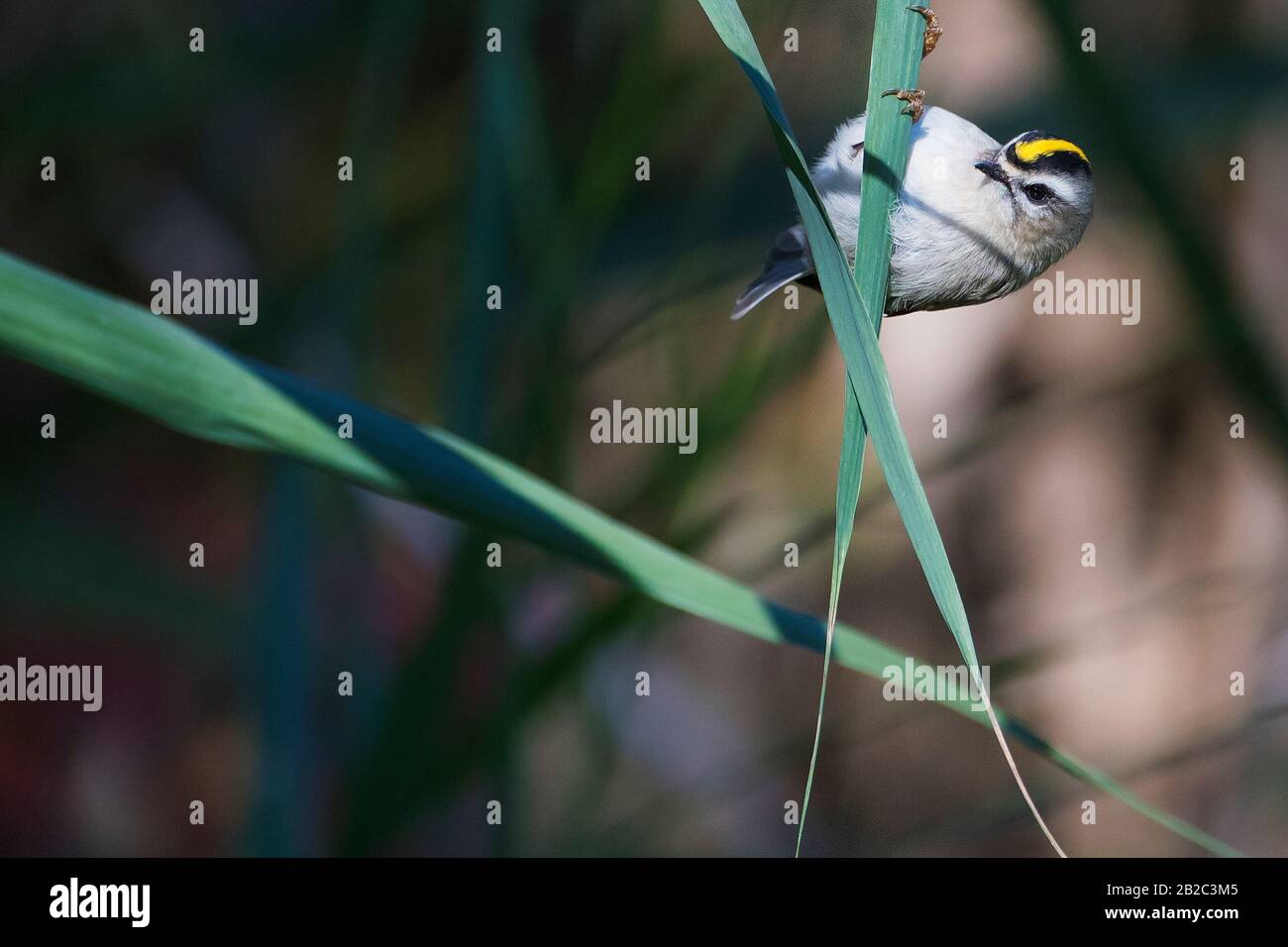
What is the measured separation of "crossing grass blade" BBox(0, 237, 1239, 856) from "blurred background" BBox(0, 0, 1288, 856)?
337mm

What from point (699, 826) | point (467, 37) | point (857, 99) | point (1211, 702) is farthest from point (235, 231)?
point (1211, 702)

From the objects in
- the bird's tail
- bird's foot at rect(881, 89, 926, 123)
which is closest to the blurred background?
the bird's tail

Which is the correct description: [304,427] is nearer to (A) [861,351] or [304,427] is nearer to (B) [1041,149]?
(A) [861,351]

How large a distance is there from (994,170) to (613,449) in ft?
3.33

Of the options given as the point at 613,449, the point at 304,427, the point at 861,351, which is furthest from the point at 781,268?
the point at 613,449

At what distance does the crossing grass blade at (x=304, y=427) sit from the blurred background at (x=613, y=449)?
337 millimetres

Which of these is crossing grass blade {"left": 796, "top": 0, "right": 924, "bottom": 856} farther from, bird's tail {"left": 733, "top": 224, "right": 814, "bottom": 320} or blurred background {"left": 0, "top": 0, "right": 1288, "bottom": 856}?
blurred background {"left": 0, "top": 0, "right": 1288, "bottom": 856}

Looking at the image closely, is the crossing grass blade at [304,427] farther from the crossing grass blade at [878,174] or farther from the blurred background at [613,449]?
the blurred background at [613,449]

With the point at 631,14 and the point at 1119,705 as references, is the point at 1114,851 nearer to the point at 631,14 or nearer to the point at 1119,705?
the point at 1119,705

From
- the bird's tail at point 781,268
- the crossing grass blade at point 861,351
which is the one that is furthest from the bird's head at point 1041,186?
the crossing grass blade at point 861,351

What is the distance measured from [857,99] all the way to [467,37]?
70cm

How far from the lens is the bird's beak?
63 centimetres

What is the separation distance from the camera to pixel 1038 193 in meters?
0.63

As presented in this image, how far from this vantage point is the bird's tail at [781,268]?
616mm
